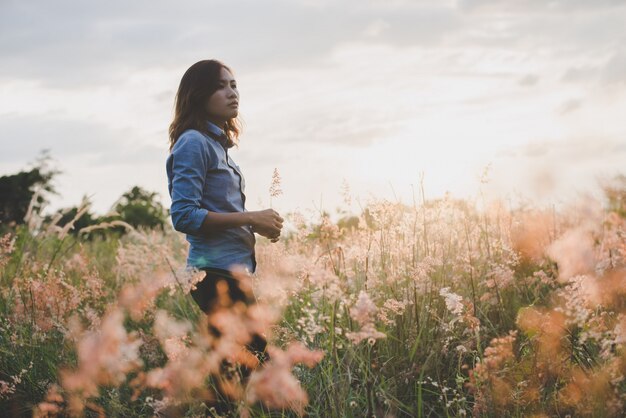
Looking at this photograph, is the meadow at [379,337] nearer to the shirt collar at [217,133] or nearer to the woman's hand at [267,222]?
the woman's hand at [267,222]

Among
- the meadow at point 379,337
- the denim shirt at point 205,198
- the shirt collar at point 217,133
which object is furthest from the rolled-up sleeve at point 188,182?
the meadow at point 379,337

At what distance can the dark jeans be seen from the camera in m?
3.00

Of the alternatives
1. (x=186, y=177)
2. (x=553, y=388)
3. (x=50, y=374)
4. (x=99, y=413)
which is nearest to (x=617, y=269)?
(x=553, y=388)

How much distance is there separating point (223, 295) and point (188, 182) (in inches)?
24.8

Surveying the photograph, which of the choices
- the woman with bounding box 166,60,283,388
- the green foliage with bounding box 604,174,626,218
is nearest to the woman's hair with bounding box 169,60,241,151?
the woman with bounding box 166,60,283,388

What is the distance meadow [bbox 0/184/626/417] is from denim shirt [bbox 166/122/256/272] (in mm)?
198

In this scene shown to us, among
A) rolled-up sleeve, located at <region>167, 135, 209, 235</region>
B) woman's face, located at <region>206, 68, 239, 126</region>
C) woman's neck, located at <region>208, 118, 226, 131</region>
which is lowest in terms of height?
rolled-up sleeve, located at <region>167, 135, 209, 235</region>

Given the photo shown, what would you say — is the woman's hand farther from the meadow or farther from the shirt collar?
the shirt collar

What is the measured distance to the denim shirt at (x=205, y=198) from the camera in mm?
2889

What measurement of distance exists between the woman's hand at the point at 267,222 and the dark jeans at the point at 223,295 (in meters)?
0.31

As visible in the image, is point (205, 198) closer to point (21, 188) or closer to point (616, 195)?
A: point (616, 195)

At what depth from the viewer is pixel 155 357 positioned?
14.1 ft

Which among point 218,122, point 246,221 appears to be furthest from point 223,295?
point 218,122

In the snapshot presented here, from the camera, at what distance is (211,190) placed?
312 cm
